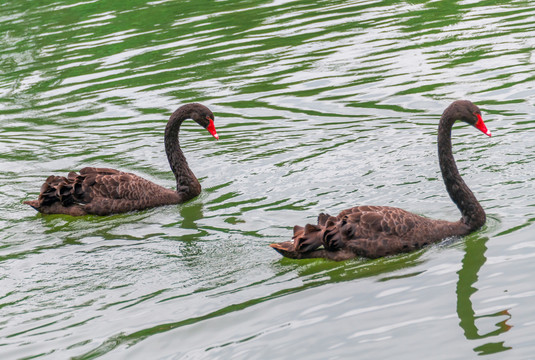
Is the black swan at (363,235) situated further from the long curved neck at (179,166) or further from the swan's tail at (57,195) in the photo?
the swan's tail at (57,195)

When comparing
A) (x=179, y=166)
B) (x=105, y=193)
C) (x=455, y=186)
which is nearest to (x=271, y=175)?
(x=179, y=166)

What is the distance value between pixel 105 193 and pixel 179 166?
850 millimetres

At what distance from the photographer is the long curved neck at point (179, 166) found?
9789 millimetres

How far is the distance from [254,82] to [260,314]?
7.59m

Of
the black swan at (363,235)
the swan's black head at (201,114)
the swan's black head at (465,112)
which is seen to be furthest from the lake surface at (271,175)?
the swan's black head at (465,112)

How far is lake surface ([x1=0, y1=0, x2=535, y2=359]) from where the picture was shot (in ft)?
21.2

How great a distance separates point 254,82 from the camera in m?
13.9

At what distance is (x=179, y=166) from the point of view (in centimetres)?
995

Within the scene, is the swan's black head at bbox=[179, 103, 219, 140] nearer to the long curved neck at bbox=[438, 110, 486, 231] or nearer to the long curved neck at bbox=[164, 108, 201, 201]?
the long curved neck at bbox=[164, 108, 201, 201]

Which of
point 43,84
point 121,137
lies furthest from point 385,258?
point 43,84

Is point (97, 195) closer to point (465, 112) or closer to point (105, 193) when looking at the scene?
point (105, 193)

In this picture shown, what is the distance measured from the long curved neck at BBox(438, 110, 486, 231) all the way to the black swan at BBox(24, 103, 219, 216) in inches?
112

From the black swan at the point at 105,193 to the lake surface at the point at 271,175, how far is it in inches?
5.4

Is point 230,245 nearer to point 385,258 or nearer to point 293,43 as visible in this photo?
point 385,258
